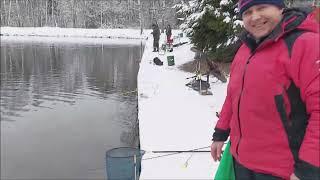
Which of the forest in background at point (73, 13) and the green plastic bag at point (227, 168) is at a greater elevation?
the forest in background at point (73, 13)

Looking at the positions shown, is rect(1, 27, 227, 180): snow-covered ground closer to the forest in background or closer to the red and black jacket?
the red and black jacket

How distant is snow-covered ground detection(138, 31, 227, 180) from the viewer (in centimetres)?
583

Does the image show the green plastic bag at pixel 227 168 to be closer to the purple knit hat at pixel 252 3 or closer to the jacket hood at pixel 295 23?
the jacket hood at pixel 295 23

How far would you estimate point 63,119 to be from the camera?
1263 centimetres

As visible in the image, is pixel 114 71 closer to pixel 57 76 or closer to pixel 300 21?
pixel 57 76

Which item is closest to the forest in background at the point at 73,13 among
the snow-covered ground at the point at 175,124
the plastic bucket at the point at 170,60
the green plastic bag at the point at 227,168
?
the plastic bucket at the point at 170,60

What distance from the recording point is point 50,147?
33.0ft

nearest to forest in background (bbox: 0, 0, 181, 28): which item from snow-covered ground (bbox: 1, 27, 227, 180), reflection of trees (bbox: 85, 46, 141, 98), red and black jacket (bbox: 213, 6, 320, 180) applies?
reflection of trees (bbox: 85, 46, 141, 98)

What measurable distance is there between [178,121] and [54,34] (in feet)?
172

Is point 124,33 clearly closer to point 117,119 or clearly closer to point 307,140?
point 117,119

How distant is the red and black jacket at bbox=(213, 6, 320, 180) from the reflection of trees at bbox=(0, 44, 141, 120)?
11.3 meters

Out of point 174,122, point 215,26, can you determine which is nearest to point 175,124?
point 174,122

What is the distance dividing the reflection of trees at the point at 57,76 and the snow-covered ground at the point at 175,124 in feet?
11.4

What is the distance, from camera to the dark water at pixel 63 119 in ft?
29.7
